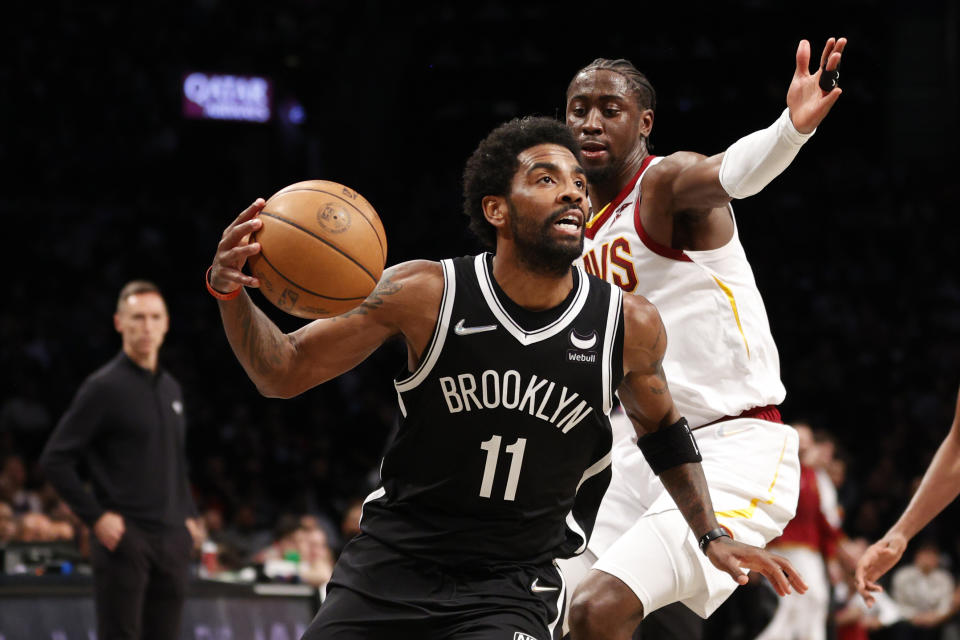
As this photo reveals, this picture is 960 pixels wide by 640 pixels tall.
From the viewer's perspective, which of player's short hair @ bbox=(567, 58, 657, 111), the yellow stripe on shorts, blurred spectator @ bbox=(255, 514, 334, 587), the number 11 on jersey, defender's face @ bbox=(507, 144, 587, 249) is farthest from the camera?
→ blurred spectator @ bbox=(255, 514, 334, 587)

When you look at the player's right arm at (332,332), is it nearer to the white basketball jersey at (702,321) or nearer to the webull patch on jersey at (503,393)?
the webull patch on jersey at (503,393)

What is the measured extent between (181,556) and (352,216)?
348 cm

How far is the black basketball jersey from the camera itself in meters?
3.18

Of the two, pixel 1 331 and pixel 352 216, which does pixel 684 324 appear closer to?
pixel 352 216

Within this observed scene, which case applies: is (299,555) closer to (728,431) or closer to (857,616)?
(857,616)

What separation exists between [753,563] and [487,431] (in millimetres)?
796

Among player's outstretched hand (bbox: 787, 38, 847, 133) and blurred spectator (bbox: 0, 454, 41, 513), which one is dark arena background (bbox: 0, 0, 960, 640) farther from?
player's outstretched hand (bbox: 787, 38, 847, 133)

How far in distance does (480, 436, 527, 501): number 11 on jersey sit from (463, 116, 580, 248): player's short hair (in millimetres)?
698

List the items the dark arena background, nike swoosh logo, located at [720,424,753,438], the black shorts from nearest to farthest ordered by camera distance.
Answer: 1. the black shorts
2. nike swoosh logo, located at [720,424,753,438]
3. the dark arena background

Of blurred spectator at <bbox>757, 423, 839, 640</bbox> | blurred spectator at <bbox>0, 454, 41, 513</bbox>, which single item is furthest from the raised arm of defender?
blurred spectator at <bbox>0, 454, 41, 513</bbox>

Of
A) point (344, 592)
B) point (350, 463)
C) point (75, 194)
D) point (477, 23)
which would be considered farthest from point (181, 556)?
point (477, 23)

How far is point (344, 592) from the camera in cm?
315

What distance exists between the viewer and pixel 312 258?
10.3 ft

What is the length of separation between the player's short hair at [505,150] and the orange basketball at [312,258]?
0.42 metres
